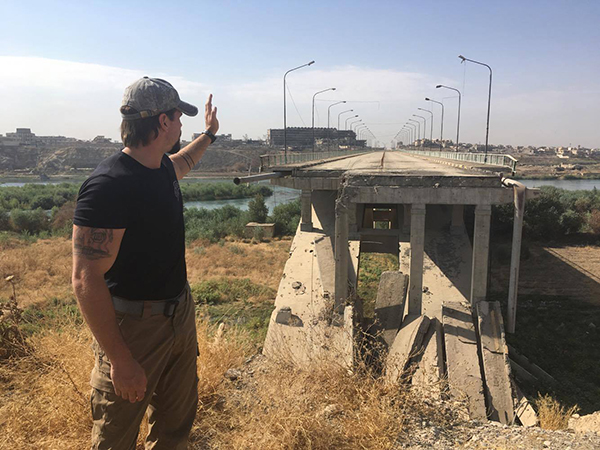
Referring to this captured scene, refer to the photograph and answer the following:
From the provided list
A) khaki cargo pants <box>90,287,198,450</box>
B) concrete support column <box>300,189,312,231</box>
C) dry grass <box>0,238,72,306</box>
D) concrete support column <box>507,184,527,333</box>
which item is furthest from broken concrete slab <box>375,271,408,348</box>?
dry grass <box>0,238,72,306</box>

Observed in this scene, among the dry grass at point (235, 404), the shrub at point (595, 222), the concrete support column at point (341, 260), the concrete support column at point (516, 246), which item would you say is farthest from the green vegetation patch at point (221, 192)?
the dry grass at point (235, 404)

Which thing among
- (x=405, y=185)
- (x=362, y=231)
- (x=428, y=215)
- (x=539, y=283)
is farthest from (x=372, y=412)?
(x=428, y=215)

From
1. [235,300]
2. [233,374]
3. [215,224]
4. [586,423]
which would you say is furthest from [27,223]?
[586,423]

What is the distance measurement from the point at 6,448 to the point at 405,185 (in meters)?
10.8

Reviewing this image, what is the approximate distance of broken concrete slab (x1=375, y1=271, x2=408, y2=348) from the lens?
442 inches

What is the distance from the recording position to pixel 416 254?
41.1 feet

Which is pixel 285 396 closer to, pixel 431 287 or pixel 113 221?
pixel 113 221

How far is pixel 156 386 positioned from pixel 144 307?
658 mm

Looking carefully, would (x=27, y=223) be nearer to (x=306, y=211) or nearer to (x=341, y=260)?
(x=306, y=211)

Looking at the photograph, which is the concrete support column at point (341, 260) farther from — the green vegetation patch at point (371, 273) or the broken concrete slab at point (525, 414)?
the broken concrete slab at point (525, 414)

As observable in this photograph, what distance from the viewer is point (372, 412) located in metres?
4.14

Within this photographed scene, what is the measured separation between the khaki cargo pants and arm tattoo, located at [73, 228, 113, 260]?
50cm

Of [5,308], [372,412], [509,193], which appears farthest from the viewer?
[509,193]

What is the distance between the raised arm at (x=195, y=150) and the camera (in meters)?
3.55
